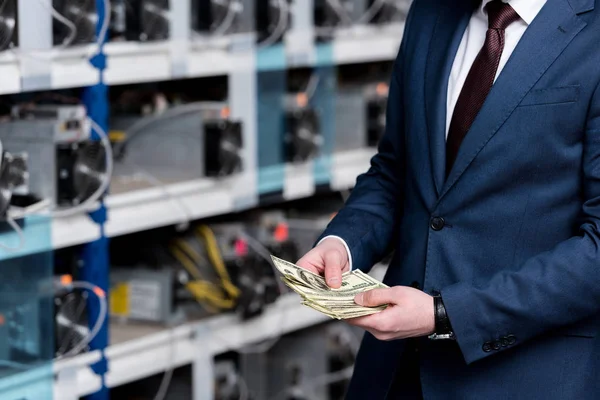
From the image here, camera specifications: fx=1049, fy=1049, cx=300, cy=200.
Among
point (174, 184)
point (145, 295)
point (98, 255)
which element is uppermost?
point (174, 184)

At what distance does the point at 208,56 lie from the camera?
2861mm

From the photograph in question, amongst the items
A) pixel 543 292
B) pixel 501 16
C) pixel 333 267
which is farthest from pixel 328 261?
pixel 501 16

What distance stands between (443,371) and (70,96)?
4.01 feet

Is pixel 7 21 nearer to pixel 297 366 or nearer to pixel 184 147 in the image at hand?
pixel 184 147

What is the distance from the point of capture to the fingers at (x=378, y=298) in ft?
5.44

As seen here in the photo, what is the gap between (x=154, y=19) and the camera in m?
2.66

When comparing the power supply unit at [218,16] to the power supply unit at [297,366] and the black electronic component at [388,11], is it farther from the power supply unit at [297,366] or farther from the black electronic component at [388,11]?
the power supply unit at [297,366]

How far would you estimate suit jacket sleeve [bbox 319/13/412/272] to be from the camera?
1947 millimetres

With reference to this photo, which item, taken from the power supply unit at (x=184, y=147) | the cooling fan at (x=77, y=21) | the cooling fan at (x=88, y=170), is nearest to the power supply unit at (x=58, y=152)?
the cooling fan at (x=88, y=170)

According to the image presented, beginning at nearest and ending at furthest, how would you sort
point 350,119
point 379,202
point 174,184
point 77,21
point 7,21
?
point 379,202 < point 7,21 < point 77,21 < point 174,184 < point 350,119

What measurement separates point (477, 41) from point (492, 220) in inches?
13.1

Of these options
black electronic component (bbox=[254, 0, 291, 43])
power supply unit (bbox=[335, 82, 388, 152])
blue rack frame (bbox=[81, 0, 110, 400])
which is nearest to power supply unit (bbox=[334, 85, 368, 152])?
power supply unit (bbox=[335, 82, 388, 152])

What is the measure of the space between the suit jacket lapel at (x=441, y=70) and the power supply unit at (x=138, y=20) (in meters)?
0.95

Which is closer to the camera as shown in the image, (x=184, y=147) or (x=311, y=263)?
(x=311, y=263)
